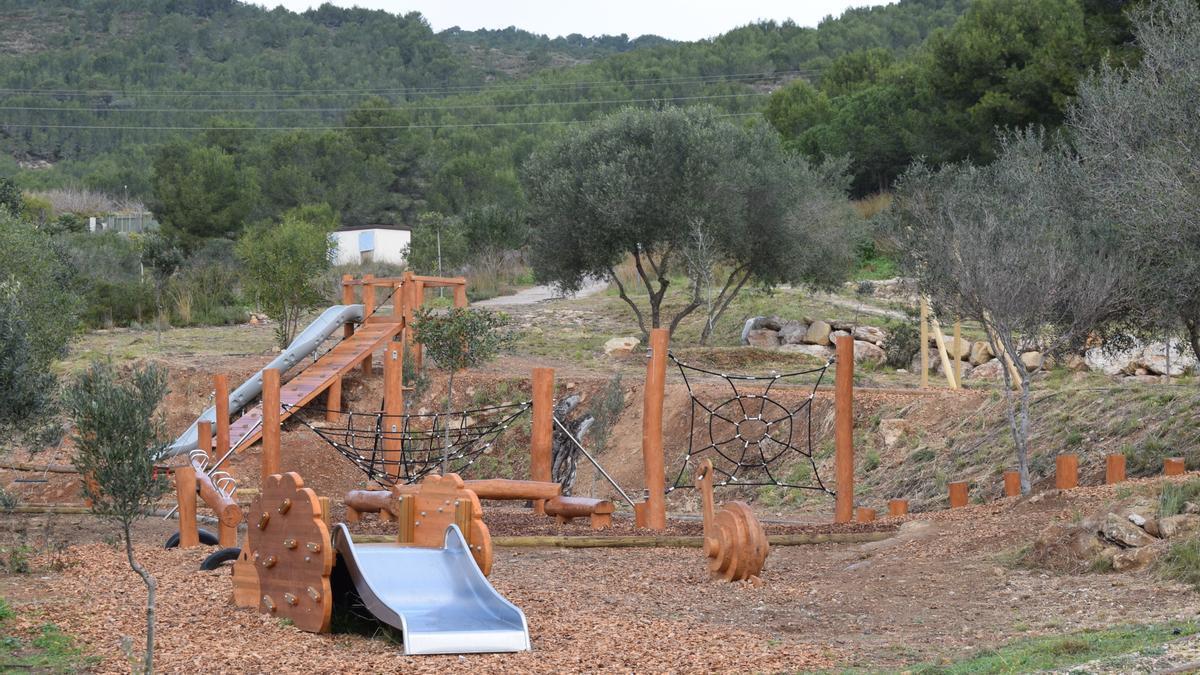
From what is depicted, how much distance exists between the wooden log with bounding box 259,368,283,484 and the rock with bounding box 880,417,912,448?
25.1 ft

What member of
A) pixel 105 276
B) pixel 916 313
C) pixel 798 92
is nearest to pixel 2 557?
pixel 916 313

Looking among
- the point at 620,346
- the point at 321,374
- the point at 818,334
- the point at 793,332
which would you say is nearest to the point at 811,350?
the point at 818,334

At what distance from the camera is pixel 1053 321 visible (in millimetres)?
13570

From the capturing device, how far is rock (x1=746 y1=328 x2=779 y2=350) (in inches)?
1017

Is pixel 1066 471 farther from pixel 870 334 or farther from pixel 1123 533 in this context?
pixel 870 334

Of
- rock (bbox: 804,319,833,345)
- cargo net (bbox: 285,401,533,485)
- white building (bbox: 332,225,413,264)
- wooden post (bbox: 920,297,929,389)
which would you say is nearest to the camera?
cargo net (bbox: 285,401,533,485)

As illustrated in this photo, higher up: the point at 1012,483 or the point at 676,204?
the point at 676,204

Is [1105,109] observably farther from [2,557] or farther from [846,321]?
[846,321]

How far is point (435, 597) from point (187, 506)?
4441 millimetres

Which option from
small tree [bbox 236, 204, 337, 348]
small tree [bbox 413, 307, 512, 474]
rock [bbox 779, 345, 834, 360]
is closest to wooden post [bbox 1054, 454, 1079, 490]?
small tree [bbox 413, 307, 512, 474]

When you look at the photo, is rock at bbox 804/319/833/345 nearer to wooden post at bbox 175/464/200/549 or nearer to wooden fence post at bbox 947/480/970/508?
wooden fence post at bbox 947/480/970/508

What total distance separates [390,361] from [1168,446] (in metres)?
9.54

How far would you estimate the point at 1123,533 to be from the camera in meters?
9.59

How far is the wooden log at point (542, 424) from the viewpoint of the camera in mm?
14812
